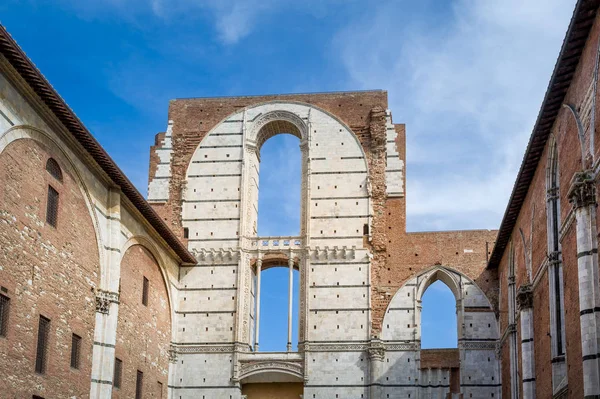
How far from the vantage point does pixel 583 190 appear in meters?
16.9

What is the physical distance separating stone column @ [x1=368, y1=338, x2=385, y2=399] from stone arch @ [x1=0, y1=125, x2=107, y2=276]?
10.4m

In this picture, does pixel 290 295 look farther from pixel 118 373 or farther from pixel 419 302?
pixel 118 373

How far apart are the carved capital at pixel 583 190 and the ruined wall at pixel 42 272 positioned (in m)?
11.0

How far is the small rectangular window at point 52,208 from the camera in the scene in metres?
21.3

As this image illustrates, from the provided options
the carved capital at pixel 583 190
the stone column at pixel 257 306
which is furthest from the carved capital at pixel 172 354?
the carved capital at pixel 583 190

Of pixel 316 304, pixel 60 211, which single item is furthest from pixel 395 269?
pixel 60 211

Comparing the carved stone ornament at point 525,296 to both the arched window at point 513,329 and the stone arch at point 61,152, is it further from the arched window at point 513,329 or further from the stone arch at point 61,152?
the stone arch at point 61,152

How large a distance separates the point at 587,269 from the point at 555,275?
4.06 m

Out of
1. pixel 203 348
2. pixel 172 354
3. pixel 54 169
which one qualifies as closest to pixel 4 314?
pixel 54 169

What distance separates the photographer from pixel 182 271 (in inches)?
1287

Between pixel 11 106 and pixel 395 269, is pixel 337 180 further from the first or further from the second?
pixel 11 106

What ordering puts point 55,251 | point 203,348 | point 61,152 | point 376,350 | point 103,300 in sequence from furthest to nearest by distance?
point 203,348 < point 376,350 < point 103,300 < point 61,152 < point 55,251

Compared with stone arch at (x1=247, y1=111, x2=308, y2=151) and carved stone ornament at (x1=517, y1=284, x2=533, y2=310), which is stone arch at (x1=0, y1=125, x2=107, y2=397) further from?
stone arch at (x1=247, y1=111, x2=308, y2=151)

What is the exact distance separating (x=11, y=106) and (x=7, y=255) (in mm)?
3039
